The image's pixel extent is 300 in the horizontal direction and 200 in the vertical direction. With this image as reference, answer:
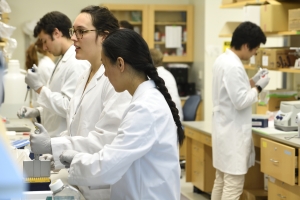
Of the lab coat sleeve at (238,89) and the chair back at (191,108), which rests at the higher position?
the lab coat sleeve at (238,89)

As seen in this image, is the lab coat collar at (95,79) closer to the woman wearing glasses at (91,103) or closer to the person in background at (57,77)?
the woman wearing glasses at (91,103)

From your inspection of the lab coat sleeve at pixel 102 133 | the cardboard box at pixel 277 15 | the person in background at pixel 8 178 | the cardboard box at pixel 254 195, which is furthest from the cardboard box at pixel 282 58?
the person in background at pixel 8 178

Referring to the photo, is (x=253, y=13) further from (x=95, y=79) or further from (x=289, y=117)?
(x=95, y=79)

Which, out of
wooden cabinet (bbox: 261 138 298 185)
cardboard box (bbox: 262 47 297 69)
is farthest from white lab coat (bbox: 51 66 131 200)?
cardboard box (bbox: 262 47 297 69)

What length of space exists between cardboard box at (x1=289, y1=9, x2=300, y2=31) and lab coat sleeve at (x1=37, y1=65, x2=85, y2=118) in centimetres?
199

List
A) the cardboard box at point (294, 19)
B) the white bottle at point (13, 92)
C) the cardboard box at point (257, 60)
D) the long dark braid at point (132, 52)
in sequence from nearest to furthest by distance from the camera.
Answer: the long dark braid at point (132, 52)
the cardboard box at point (294, 19)
the white bottle at point (13, 92)
the cardboard box at point (257, 60)

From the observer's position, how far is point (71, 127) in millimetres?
2393

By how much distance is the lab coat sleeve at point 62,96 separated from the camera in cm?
302

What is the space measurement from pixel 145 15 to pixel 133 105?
5.69 meters

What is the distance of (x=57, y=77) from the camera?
131 inches

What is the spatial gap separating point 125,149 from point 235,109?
2384mm

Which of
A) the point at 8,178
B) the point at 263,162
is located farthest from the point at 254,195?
the point at 8,178

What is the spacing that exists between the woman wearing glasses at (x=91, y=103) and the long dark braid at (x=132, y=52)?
22 cm

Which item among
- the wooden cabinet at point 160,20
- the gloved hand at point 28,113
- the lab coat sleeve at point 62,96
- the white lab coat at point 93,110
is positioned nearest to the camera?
the white lab coat at point 93,110
